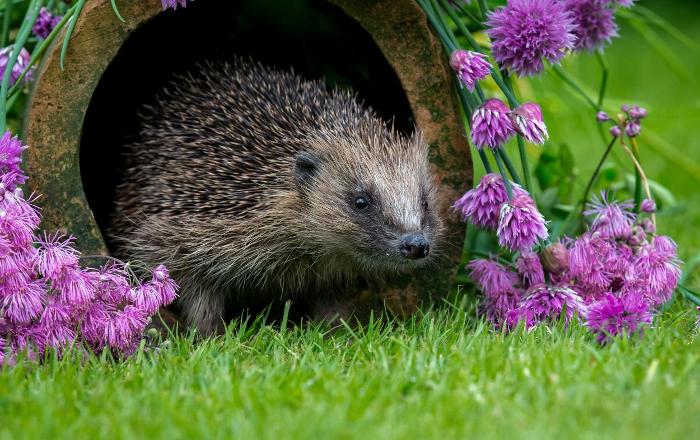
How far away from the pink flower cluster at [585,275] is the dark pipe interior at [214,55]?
53.5 inches

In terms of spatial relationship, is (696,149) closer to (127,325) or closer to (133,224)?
(133,224)

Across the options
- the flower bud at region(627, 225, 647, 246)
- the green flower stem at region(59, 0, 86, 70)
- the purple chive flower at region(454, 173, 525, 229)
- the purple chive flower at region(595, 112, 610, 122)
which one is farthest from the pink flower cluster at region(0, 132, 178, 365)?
the purple chive flower at region(595, 112, 610, 122)

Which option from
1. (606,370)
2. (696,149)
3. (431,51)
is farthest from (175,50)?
(696,149)

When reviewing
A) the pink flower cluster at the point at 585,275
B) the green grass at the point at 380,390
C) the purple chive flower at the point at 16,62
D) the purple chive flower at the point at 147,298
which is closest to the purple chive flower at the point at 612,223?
the pink flower cluster at the point at 585,275

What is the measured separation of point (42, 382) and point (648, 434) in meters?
1.96

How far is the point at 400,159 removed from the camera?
170 inches

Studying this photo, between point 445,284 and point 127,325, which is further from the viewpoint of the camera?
point 445,284

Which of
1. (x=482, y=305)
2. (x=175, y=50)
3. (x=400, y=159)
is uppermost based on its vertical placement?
(x=175, y=50)

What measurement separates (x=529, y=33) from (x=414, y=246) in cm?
101

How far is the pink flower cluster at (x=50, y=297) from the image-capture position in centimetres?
348

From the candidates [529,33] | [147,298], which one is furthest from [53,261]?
[529,33]

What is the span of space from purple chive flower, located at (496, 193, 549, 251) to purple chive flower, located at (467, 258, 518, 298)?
0.31 meters

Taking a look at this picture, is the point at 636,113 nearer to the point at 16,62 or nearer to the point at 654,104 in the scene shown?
the point at 16,62

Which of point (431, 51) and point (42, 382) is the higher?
point (431, 51)
